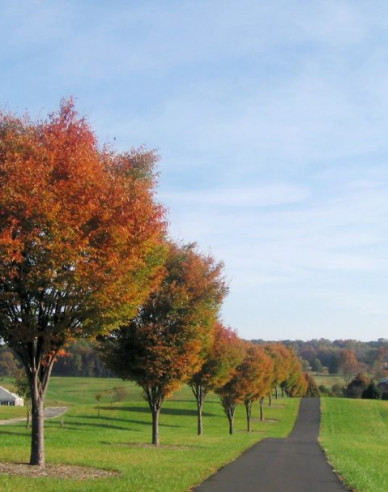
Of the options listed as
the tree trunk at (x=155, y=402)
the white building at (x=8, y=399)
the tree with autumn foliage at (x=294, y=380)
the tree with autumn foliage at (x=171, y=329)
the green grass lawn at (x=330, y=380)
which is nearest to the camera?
the tree with autumn foliage at (x=171, y=329)

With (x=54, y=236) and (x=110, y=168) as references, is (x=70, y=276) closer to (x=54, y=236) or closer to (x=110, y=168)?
(x=54, y=236)

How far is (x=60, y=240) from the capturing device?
1348 cm

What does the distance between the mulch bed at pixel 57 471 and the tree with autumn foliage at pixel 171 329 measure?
31.4 ft

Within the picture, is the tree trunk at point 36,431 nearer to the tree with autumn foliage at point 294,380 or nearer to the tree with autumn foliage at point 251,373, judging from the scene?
the tree with autumn foliage at point 251,373

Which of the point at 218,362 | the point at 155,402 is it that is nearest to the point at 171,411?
the point at 218,362

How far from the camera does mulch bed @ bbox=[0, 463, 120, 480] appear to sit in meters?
13.6

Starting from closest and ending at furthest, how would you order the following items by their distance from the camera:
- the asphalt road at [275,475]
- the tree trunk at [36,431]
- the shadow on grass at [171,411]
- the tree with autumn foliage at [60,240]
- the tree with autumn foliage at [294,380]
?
1. the tree with autumn foliage at [60,240]
2. the asphalt road at [275,475]
3. the tree trunk at [36,431]
4. the shadow on grass at [171,411]
5. the tree with autumn foliage at [294,380]

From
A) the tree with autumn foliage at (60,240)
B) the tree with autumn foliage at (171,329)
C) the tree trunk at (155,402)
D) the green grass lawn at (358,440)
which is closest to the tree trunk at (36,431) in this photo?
the tree with autumn foliage at (60,240)

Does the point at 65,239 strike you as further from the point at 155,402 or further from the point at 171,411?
the point at 171,411

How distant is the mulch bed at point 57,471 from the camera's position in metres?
13.6

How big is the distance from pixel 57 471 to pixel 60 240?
528cm

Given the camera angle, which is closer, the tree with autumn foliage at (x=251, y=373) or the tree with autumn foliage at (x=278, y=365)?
the tree with autumn foliage at (x=251, y=373)

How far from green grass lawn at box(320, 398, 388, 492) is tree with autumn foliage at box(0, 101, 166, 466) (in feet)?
24.2

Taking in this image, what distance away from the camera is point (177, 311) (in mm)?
25562
